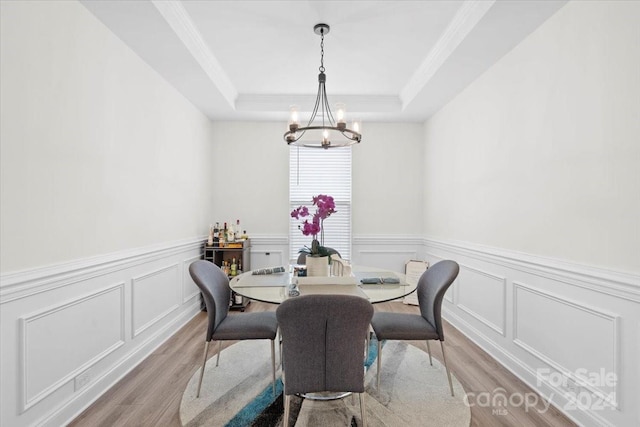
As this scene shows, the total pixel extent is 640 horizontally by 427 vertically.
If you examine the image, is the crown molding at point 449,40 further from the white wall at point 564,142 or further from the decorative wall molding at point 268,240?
the decorative wall molding at point 268,240

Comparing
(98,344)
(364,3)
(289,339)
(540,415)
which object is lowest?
(540,415)

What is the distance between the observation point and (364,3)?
2514 millimetres

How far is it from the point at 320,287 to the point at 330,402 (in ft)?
2.50

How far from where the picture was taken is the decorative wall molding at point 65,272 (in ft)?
5.62

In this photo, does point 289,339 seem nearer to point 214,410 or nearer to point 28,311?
point 214,410

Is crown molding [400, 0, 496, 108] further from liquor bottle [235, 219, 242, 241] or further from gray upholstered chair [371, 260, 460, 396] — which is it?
liquor bottle [235, 219, 242, 241]

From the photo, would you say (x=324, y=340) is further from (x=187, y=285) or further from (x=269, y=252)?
(x=269, y=252)

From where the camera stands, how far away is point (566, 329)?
7.20 ft

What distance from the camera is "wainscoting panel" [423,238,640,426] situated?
1.80 meters

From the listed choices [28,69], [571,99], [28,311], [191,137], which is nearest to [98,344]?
[28,311]

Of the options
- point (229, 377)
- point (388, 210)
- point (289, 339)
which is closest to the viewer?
point (289, 339)

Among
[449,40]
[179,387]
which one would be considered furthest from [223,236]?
[449,40]

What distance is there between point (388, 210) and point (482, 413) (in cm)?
316

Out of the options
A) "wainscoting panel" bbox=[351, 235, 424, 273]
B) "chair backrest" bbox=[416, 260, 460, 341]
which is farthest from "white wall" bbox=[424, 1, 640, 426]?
"wainscoting panel" bbox=[351, 235, 424, 273]
